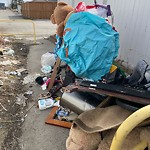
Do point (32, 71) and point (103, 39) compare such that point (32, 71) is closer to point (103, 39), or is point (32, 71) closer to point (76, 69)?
point (76, 69)

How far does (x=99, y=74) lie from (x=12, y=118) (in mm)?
1541

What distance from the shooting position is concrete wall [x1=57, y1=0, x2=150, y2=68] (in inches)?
163

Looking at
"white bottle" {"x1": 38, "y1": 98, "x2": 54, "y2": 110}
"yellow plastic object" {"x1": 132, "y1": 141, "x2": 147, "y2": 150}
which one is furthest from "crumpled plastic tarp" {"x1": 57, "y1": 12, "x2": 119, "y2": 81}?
"yellow plastic object" {"x1": 132, "y1": 141, "x2": 147, "y2": 150}

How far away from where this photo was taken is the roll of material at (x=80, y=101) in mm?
2852

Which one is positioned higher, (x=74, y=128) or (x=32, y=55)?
(x=74, y=128)

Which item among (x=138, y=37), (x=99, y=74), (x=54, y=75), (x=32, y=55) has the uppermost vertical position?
(x=138, y=37)

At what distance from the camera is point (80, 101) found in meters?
2.90

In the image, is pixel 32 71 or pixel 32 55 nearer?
pixel 32 71

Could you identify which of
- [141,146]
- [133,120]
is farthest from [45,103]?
[133,120]

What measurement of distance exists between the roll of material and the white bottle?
2.44 feet

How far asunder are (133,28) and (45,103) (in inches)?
94.7

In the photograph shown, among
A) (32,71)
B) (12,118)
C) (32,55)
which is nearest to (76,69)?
(12,118)

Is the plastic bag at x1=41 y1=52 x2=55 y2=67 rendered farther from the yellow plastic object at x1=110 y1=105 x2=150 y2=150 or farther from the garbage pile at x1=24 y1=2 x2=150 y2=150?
the yellow plastic object at x1=110 y1=105 x2=150 y2=150

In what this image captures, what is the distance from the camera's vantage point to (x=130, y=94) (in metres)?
2.43
